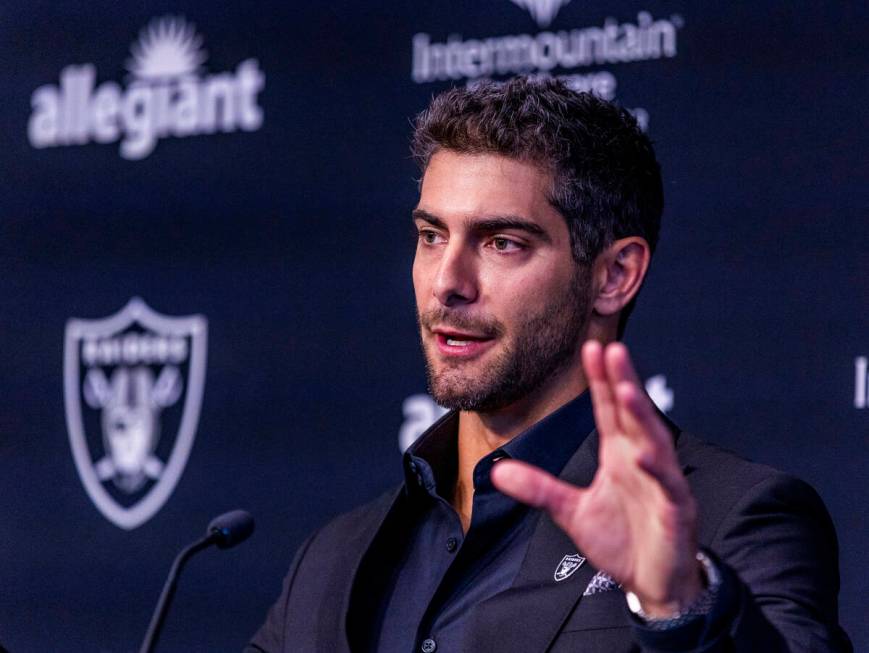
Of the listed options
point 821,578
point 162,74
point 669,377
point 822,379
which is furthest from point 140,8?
point 821,578

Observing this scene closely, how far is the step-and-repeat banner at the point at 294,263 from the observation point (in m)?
3.02

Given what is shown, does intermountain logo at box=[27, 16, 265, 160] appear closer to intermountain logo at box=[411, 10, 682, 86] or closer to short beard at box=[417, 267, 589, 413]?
intermountain logo at box=[411, 10, 682, 86]

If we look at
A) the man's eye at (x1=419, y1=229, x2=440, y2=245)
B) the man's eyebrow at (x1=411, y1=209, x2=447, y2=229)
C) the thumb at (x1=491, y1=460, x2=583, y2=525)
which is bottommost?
the thumb at (x1=491, y1=460, x2=583, y2=525)

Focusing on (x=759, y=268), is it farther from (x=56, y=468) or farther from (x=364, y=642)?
(x=56, y=468)

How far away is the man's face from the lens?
238 cm

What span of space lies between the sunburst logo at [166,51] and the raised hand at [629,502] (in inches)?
101

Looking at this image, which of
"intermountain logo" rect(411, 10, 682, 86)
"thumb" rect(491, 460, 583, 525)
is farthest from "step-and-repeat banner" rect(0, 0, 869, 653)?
"thumb" rect(491, 460, 583, 525)

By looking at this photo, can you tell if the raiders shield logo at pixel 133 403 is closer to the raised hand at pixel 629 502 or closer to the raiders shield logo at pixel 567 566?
the raiders shield logo at pixel 567 566

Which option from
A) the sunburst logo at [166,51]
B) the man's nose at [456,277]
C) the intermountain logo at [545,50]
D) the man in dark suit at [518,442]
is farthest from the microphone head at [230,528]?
the sunburst logo at [166,51]

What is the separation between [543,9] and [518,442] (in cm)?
136

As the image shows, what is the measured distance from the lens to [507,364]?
239cm

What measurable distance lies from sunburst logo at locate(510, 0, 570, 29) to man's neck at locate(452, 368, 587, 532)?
3.86ft

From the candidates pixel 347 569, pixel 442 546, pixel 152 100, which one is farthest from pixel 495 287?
pixel 152 100

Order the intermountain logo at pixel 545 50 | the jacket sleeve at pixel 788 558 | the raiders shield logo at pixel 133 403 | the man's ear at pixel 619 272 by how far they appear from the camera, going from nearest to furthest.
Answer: the jacket sleeve at pixel 788 558 → the man's ear at pixel 619 272 → the intermountain logo at pixel 545 50 → the raiders shield logo at pixel 133 403
